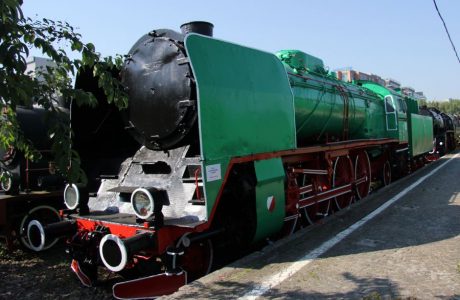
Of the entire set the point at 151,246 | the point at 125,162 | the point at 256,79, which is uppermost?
the point at 256,79

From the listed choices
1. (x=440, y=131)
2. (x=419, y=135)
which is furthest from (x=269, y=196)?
(x=440, y=131)

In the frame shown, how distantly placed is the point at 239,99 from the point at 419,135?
40.8 ft

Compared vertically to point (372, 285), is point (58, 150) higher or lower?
higher

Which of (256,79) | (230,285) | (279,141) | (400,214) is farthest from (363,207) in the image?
(230,285)

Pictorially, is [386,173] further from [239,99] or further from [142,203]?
[142,203]

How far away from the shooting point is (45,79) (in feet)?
9.89

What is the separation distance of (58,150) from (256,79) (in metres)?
3.08

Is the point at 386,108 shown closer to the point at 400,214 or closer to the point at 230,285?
the point at 400,214

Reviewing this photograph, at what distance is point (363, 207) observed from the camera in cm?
772

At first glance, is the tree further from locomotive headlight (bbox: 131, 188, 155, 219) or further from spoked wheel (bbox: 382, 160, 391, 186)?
spoked wheel (bbox: 382, 160, 391, 186)

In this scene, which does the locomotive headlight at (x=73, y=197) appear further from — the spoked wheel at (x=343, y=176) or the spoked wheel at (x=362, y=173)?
the spoked wheel at (x=362, y=173)

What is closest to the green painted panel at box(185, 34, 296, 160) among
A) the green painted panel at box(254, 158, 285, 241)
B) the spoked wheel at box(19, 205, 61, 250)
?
the green painted panel at box(254, 158, 285, 241)

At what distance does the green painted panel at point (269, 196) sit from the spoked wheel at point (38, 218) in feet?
11.6

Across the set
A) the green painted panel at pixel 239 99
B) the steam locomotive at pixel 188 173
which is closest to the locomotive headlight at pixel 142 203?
the steam locomotive at pixel 188 173
